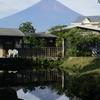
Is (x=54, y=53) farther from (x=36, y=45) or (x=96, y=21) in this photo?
(x=96, y=21)

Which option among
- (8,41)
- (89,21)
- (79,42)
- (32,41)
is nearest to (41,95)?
(79,42)

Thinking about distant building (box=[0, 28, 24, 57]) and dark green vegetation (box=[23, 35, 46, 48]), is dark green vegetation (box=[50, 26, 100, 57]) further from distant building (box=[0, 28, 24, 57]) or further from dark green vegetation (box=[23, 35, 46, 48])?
distant building (box=[0, 28, 24, 57])

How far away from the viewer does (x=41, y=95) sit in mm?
9688

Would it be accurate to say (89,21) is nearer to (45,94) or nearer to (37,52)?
(37,52)

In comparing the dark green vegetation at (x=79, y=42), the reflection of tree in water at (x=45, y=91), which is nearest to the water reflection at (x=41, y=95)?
the reflection of tree in water at (x=45, y=91)

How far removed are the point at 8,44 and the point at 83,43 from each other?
8981mm

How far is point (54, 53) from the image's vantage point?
21.8 metres

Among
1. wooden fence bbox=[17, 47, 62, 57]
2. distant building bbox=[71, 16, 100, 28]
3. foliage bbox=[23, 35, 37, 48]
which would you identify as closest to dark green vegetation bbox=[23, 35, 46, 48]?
foliage bbox=[23, 35, 37, 48]

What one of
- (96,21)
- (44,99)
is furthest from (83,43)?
(96,21)

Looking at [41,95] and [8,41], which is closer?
[41,95]

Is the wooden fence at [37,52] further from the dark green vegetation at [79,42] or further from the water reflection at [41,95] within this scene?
the water reflection at [41,95]

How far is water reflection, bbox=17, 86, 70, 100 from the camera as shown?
9211 mm

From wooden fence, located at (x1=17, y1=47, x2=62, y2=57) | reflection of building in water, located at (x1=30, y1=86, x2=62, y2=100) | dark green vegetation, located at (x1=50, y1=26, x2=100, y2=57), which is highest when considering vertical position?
dark green vegetation, located at (x1=50, y1=26, x2=100, y2=57)

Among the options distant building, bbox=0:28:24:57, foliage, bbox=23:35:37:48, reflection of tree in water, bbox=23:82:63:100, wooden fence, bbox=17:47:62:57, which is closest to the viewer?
reflection of tree in water, bbox=23:82:63:100
